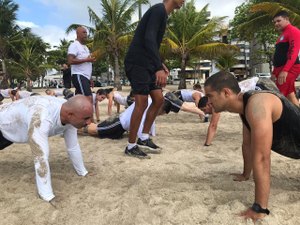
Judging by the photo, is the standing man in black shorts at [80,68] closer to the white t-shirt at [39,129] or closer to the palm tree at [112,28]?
the white t-shirt at [39,129]

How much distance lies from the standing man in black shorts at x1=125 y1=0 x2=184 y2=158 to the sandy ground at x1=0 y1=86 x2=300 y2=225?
20.4 inches

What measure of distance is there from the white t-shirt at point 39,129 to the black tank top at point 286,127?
1470 mm

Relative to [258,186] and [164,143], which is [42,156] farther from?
[164,143]

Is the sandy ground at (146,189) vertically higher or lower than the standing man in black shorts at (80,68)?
lower

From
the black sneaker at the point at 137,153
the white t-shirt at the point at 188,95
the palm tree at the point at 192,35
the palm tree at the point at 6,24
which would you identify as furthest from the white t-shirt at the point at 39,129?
the palm tree at the point at 6,24

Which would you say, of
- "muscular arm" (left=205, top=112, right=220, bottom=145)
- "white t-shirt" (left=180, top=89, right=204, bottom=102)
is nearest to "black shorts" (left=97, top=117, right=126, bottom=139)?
"muscular arm" (left=205, top=112, right=220, bottom=145)

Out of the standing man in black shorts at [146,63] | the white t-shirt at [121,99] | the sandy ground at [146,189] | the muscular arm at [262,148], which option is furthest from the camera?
the white t-shirt at [121,99]

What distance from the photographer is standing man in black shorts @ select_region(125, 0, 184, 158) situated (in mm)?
3801

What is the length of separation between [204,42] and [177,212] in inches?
873

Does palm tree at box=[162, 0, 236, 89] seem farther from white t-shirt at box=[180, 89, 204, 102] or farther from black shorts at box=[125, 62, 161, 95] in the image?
black shorts at box=[125, 62, 161, 95]

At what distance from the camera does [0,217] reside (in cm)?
243

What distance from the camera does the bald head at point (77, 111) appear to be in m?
2.70

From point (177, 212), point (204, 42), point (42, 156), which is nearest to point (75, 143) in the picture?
point (42, 156)

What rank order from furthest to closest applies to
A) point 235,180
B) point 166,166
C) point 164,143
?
point 164,143 < point 166,166 < point 235,180
